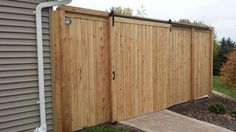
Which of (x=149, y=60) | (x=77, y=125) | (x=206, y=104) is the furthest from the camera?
(x=206, y=104)

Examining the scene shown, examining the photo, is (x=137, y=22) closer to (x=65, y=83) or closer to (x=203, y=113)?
(x=65, y=83)

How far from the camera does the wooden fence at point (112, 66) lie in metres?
5.92

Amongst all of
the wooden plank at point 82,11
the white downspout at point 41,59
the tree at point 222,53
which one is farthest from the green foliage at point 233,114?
the tree at point 222,53

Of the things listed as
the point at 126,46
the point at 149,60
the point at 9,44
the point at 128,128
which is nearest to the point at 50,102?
the point at 9,44

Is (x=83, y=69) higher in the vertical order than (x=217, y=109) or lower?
higher

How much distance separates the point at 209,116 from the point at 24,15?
5.44m

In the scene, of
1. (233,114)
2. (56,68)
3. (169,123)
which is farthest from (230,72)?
(56,68)

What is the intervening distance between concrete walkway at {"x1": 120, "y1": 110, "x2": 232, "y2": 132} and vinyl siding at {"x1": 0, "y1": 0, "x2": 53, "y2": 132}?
2.43 metres

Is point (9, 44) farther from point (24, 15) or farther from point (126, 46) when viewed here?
point (126, 46)

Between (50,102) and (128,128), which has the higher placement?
(50,102)

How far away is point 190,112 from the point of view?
898 centimetres

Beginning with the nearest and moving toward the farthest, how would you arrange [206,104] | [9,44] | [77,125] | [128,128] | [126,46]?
[9,44], [77,125], [128,128], [126,46], [206,104]

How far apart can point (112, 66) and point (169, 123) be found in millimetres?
1793

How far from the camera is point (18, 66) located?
5195mm
